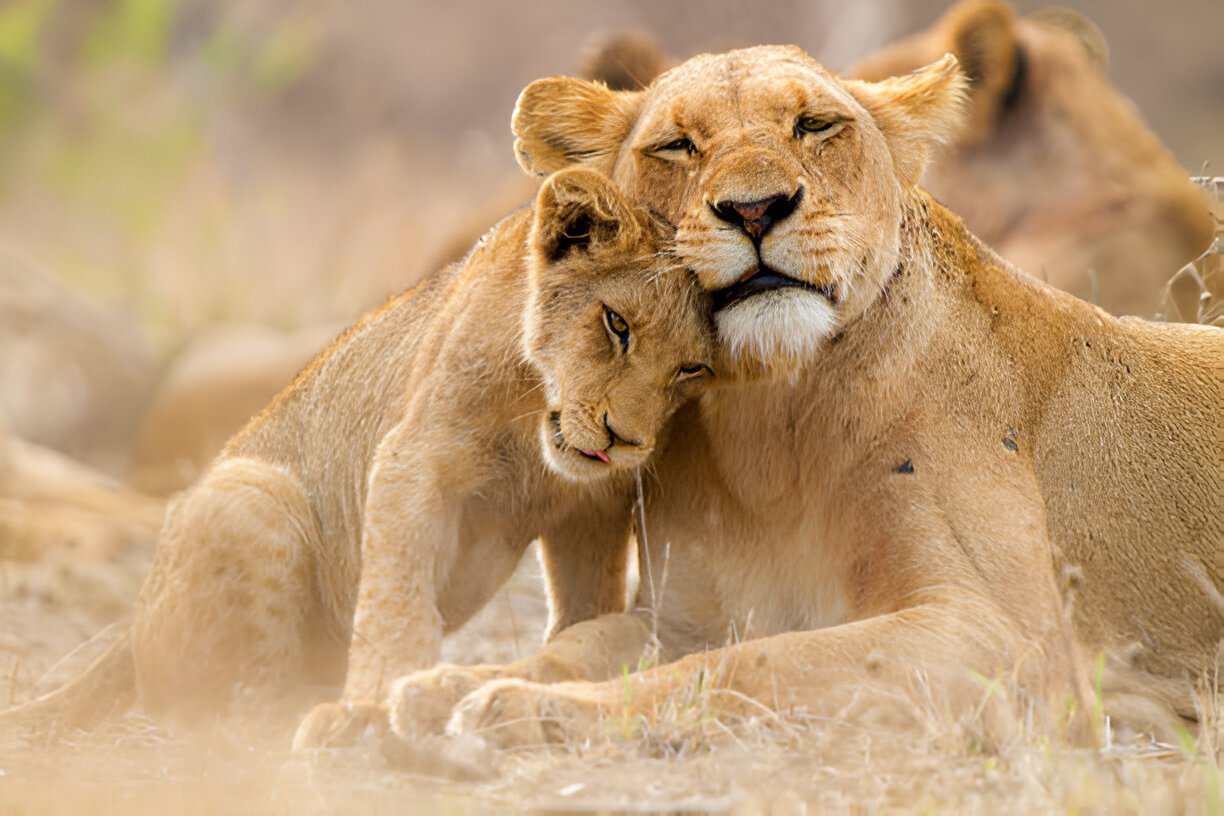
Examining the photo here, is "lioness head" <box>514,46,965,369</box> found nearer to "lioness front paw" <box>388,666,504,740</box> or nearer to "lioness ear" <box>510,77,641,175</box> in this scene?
"lioness ear" <box>510,77,641,175</box>

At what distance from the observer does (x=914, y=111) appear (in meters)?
4.55

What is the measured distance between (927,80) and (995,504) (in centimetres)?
112

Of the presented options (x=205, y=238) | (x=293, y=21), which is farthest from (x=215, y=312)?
(x=293, y=21)

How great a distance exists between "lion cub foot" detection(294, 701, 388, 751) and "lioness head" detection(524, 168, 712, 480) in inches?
Result: 29.0

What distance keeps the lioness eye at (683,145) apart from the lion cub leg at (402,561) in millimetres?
941

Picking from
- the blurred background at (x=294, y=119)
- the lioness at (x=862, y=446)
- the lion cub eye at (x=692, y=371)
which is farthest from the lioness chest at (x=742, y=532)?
the blurred background at (x=294, y=119)

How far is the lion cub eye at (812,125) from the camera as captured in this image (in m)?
4.19

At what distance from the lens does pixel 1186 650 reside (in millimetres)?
4637

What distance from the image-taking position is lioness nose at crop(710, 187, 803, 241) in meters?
3.85

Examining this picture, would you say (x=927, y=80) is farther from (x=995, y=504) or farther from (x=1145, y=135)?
(x=1145, y=135)

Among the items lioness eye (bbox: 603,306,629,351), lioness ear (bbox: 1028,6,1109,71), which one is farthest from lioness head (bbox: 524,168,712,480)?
lioness ear (bbox: 1028,6,1109,71)

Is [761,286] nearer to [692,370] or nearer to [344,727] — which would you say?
[692,370]

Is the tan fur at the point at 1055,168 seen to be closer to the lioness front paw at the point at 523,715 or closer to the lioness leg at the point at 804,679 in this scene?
the lioness leg at the point at 804,679

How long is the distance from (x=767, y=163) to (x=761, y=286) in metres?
0.27
